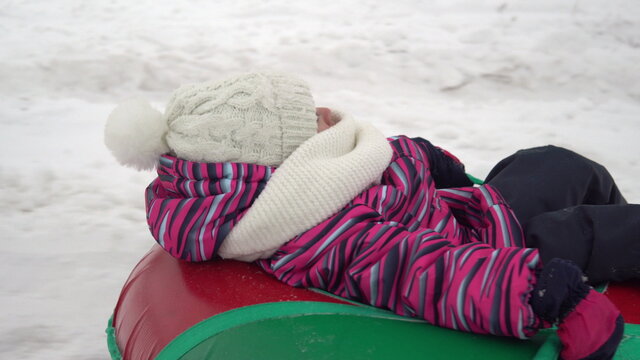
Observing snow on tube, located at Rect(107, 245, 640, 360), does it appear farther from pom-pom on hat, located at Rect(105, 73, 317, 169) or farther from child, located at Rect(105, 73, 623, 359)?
pom-pom on hat, located at Rect(105, 73, 317, 169)

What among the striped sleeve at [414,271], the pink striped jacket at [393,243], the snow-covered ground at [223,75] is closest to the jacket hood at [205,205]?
the pink striped jacket at [393,243]

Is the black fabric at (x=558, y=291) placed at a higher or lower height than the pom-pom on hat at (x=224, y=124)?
lower

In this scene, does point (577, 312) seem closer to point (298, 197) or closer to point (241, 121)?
point (298, 197)

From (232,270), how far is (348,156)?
30 centimetres

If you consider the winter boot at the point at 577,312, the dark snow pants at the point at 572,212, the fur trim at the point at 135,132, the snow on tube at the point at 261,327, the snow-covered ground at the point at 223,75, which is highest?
the fur trim at the point at 135,132

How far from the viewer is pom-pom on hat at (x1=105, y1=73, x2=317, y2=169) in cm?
114

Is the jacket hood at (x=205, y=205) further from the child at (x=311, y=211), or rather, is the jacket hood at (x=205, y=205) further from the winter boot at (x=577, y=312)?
the winter boot at (x=577, y=312)

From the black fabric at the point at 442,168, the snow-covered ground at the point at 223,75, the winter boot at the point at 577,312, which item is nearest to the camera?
the winter boot at the point at 577,312

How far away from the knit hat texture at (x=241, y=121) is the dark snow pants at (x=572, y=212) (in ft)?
1.67

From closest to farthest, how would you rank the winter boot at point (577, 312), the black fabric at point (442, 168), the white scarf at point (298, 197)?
the winter boot at point (577, 312) < the white scarf at point (298, 197) < the black fabric at point (442, 168)

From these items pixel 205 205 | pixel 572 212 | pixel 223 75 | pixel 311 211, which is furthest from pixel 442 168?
pixel 223 75

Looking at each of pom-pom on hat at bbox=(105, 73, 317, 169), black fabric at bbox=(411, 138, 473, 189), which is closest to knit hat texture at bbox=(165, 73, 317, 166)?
pom-pom on hat at bbox=(105, 73, 317, 169)

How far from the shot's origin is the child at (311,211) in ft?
3.11

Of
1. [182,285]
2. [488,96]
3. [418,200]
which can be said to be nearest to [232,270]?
[182,285]
